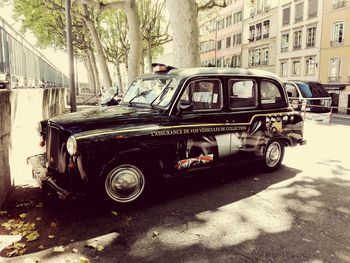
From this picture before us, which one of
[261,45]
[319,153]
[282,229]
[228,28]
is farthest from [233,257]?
[228,28]

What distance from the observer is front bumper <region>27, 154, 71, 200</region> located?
418 cm

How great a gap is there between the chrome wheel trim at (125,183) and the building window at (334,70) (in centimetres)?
3233

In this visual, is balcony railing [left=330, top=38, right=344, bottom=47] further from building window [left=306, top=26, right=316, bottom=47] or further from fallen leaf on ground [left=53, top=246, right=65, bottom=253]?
fallen leaf on ground [left=53, top=246, right=65, bottom=253]

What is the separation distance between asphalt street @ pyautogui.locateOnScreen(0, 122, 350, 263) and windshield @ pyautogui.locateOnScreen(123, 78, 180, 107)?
1537 millimetres

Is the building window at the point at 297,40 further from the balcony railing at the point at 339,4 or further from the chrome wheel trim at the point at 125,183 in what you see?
the chrome wheel trim at the point at 125,183

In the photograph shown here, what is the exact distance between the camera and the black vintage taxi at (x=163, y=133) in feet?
14.4

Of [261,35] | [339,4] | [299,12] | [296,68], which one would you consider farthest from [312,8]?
[261,35]

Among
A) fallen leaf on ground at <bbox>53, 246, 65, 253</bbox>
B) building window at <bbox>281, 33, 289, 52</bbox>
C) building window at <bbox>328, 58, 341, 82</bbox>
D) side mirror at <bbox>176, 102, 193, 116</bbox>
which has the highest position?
building window at <bbox>281, 33, 289, 52</bbox>

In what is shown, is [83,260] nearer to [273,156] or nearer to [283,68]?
[273,156]

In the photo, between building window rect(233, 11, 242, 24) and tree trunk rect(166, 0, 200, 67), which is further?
building window rect(233, 11, 242, 24)

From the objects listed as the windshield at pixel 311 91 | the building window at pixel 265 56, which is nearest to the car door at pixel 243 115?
the windshield at pixel 311 91

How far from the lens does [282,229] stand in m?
4.17

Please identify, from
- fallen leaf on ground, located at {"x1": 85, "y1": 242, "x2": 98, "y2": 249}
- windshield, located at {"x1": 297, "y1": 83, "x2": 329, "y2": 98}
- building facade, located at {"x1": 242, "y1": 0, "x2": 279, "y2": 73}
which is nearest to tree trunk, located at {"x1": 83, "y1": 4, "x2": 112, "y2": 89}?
windshield, located at {"x1": 297, "y1": 83, "x2": 329, "y2": 98}

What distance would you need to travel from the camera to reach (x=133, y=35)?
16219 millimetres
